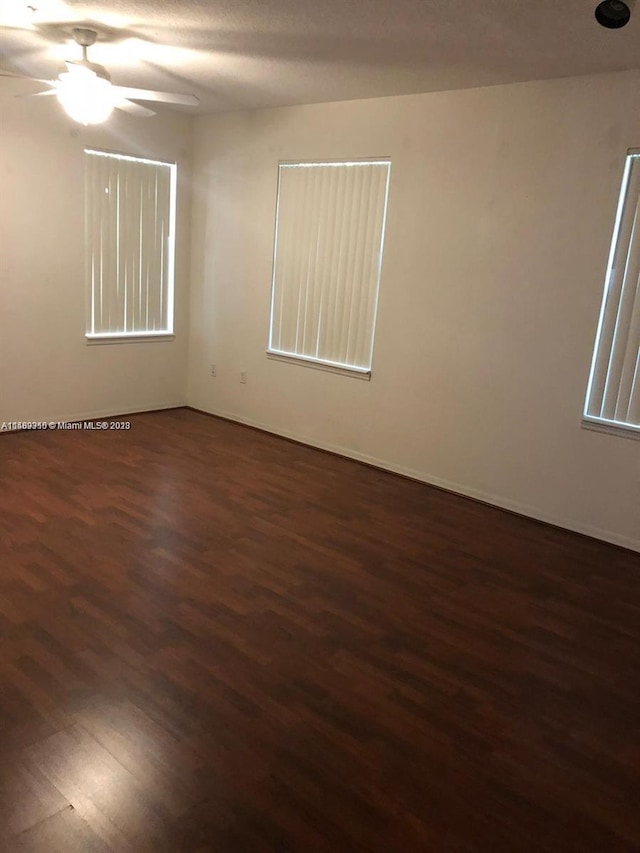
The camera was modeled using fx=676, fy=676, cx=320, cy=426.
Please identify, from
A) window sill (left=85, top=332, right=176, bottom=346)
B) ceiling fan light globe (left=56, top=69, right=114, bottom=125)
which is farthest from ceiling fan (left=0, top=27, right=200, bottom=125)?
window sill (left=85, top=332, right=176, bottom=346)

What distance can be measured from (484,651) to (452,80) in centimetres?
337

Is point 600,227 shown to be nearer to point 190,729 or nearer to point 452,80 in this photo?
point 452,80

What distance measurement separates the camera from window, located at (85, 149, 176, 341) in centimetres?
563

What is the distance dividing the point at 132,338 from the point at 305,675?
169 inches

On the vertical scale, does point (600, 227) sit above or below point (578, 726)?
above

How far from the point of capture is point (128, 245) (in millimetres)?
5902

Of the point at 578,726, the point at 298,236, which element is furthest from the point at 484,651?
the point at 298,236

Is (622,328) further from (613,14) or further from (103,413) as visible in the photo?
(103,413)

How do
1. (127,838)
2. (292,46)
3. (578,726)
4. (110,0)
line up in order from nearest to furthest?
(127,838) < (578,726) < (110,0) < (292,46)

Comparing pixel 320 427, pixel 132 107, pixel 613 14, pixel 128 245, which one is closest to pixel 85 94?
pixel 132 107

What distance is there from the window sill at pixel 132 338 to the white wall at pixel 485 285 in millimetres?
1207

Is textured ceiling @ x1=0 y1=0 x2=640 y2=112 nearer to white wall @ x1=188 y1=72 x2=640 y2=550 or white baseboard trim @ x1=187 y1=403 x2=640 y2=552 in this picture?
white wall @ x1=188 y1=72 x2=640 y2=550

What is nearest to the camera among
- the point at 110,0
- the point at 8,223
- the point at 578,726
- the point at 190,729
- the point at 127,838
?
the point at 127,838

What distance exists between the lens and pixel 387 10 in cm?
305
